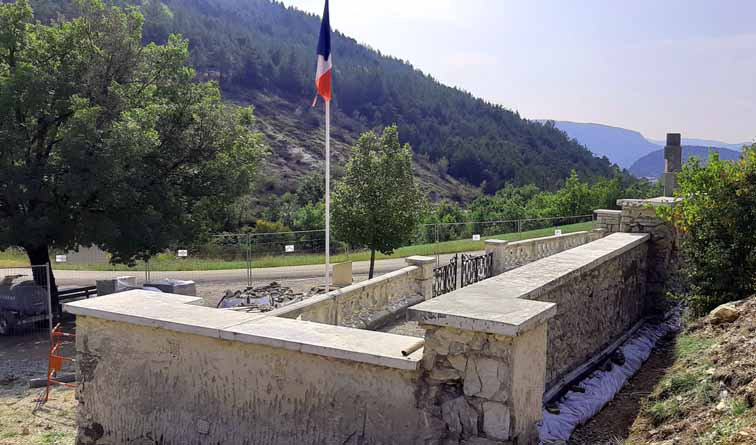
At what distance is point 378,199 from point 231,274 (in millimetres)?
8181

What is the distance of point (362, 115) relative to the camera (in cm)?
9438

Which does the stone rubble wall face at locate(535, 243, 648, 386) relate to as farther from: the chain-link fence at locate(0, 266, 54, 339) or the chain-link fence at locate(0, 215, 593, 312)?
the chain-link fence at locate(0, 266, 54, 339)

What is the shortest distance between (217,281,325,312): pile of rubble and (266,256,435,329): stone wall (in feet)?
16.4

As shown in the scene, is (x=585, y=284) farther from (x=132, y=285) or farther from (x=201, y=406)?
(x=132, y=285)

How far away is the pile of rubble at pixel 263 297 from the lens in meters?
16.5

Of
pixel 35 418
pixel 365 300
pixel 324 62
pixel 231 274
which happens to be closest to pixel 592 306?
pixel 365 300

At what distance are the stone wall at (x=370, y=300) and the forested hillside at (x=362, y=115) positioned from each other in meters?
53.8

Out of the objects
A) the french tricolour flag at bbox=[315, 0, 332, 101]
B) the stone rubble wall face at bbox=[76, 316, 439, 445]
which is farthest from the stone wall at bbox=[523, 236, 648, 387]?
the french tricolour flag at bbox=[315, 0, 332, 101]

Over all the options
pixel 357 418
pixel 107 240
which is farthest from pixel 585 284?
pixel 107 240

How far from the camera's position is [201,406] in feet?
15.5

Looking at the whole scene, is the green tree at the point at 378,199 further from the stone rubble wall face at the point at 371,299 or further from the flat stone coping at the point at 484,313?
the flat stone coping at the point at 484,313

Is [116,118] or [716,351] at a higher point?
[116,118]

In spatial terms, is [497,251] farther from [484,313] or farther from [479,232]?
[479,232]

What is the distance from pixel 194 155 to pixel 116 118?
245cm
